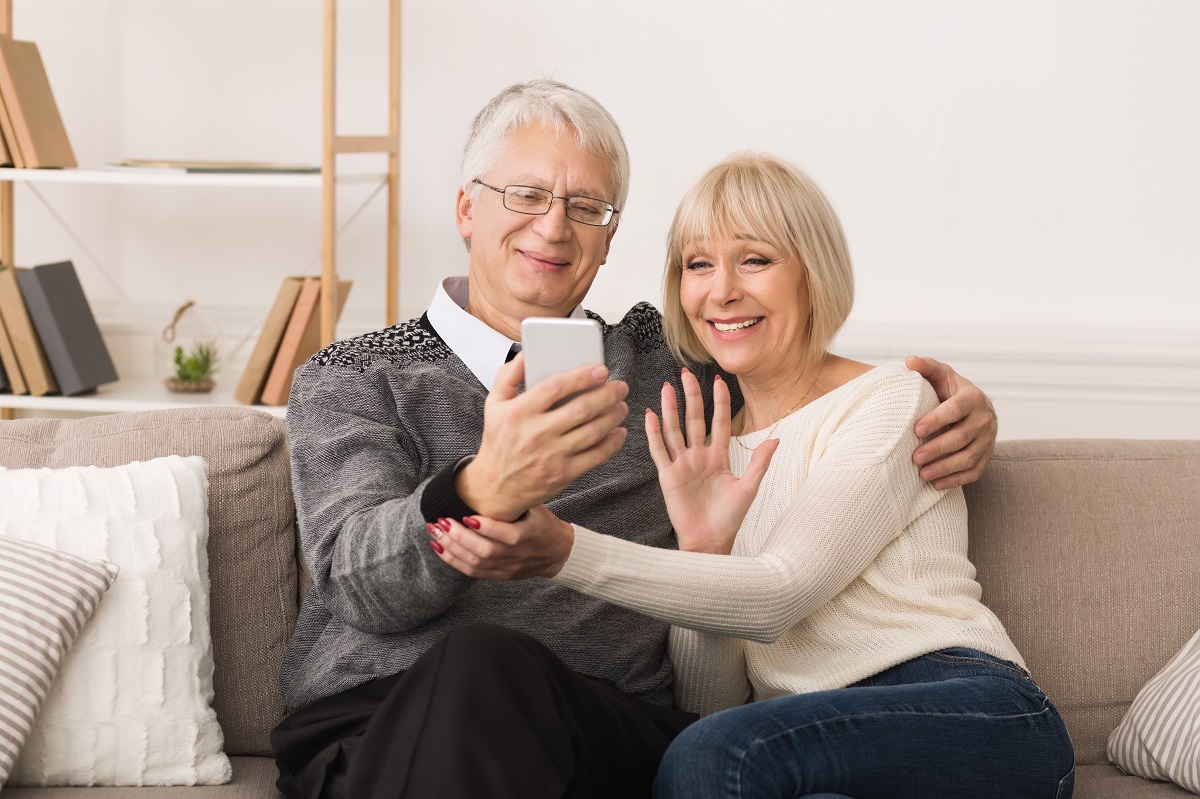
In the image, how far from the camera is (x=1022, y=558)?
5.69 feet

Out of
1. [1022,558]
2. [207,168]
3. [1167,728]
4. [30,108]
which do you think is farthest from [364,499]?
[30,108]

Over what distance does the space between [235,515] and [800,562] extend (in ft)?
2.61

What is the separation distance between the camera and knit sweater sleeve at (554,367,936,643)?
131 centimetres

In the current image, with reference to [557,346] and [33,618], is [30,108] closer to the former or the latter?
[33,618]

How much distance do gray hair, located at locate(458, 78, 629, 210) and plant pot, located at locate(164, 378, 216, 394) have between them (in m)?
1.34

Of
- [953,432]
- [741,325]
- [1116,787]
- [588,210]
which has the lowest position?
[1116,787]

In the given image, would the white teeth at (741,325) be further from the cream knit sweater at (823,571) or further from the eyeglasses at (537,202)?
the eyeglasses at (537,202)

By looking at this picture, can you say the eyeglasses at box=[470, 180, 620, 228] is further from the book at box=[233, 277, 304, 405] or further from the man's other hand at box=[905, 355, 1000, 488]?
the book at box=[233, 277, 304, 405]

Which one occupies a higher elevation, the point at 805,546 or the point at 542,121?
the point at 542,121

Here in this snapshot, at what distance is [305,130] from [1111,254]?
1.90 m

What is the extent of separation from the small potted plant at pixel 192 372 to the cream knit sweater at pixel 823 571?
1597 millimetres

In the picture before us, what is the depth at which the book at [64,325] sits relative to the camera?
262 centimetres

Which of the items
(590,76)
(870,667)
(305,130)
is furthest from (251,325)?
(870,667)

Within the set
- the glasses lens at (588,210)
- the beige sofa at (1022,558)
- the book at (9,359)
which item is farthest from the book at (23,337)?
the glasses lens at (588,210)
